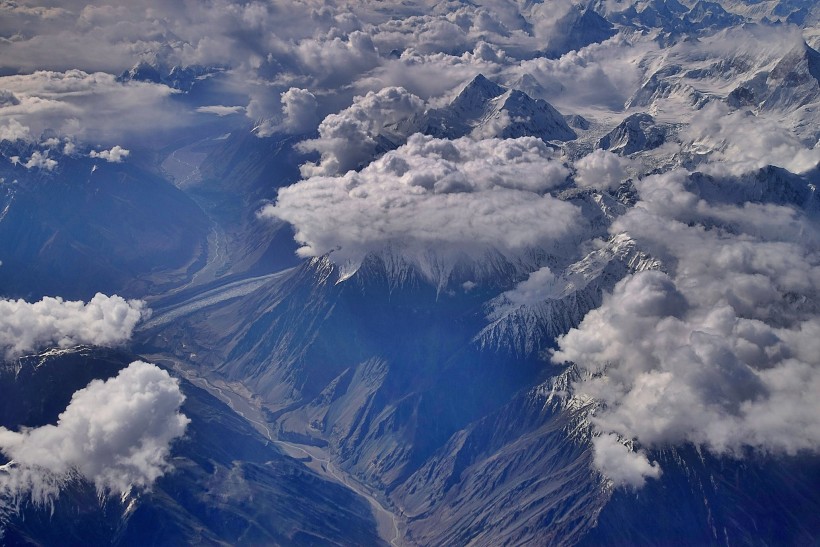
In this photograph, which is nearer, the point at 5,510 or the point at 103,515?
the point at 5,510

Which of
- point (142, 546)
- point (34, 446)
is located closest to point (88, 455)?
point (34, 446)

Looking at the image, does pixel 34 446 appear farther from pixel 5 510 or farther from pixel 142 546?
pixel 142 546

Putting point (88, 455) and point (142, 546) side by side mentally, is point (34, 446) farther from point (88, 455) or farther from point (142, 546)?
point (142, 546)

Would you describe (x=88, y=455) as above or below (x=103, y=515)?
above

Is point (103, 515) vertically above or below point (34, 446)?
below

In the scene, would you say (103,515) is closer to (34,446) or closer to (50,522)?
(50,522)

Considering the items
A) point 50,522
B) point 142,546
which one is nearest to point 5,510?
point 50,522
